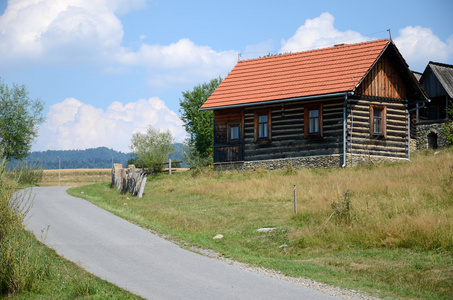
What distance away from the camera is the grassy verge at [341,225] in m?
11.0

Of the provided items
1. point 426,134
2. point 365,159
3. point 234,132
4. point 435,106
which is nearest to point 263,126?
point 234,132

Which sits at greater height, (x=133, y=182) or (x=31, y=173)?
(x=31, y=173)

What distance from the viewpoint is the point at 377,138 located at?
31.9 metres

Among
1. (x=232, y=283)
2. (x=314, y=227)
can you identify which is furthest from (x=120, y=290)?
(x=314, y=227)

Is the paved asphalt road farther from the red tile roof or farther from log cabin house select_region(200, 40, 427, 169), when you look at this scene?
the red tile roof

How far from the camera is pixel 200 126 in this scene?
56.3 meters

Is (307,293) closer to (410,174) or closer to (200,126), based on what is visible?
→ (410,174)

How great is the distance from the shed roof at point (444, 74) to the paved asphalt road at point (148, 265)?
35.1 m

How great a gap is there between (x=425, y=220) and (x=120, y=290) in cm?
800

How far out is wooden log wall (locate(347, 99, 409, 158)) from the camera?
3091cm

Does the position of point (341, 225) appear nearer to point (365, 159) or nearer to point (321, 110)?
point (365, 159)

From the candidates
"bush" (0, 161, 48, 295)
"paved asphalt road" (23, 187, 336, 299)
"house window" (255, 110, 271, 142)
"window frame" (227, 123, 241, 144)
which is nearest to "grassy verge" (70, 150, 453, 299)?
"paved asphalt road" (23, 187, 336, 299)

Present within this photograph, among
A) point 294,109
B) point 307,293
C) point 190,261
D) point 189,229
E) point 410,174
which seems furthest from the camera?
point 294,109

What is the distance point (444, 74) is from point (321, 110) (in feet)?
66.3
